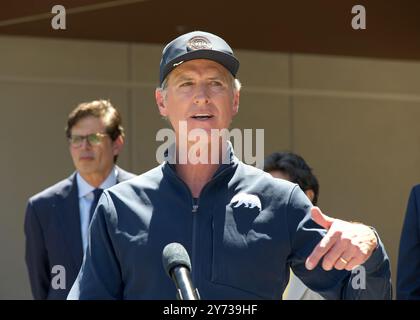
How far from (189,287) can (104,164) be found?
11.8 ft

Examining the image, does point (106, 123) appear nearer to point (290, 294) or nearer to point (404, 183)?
point (290, 294)

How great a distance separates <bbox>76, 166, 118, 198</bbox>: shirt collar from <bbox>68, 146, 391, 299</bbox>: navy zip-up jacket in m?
2.69

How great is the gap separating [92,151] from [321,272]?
309 cm

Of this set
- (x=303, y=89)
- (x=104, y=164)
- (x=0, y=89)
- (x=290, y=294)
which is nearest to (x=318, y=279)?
(x=290, y=294)

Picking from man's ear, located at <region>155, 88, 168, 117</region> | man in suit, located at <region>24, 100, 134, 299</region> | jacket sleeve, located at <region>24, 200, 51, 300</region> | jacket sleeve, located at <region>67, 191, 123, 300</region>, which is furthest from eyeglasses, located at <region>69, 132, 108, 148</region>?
jacket sleeve, located at <region>67, 191, 123, 300</region>

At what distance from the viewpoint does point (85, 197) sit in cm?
554

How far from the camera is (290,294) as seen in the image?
4453mm

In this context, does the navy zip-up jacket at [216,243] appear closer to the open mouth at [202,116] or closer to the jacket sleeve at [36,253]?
the open mouth at [202,116]

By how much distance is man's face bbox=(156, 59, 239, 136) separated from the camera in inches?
114

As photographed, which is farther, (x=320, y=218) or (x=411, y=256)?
(x=411, y=256)

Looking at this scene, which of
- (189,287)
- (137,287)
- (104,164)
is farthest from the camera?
(104,164)

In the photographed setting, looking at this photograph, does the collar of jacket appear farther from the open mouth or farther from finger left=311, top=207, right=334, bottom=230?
finger left=311, top=207, right=334, bottom=230

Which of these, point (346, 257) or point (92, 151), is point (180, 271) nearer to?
point (346, 257)

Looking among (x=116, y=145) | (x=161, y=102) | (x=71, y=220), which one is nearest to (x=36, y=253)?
(x=71, y=220)
